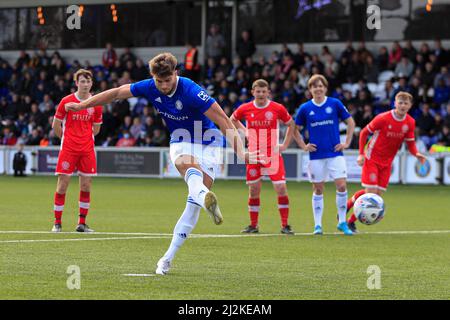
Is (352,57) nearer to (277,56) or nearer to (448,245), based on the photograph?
(277,56)

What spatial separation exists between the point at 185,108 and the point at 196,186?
0.82m

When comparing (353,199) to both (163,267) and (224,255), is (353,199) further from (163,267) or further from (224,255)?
(163,267)

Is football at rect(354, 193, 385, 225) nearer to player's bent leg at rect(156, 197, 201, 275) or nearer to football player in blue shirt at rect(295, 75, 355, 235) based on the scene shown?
football player in blue shirt at rect(295, 75, 355, 235)

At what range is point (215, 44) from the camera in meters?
39.6

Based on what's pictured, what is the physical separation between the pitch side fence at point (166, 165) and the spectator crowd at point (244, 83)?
904 mm

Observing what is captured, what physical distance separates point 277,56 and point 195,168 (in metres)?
27.6

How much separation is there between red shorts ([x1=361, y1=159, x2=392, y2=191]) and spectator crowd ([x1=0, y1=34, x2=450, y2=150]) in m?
14.0

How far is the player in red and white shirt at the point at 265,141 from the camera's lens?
618 inches

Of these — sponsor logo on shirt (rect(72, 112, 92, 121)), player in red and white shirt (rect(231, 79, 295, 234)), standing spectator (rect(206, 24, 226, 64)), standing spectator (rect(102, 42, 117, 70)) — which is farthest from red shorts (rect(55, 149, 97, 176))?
standing spectator (rect(102, 42, 117, 70))

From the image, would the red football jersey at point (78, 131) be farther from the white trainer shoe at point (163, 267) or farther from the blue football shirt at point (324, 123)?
the white trainer shoe at point (163, 267)

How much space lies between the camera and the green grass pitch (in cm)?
880

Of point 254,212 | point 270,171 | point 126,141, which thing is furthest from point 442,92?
point 254,212

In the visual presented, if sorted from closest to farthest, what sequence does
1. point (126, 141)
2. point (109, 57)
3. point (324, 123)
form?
1. point (324, 123)
2. point (126, 141)
3. point (109, 57)
